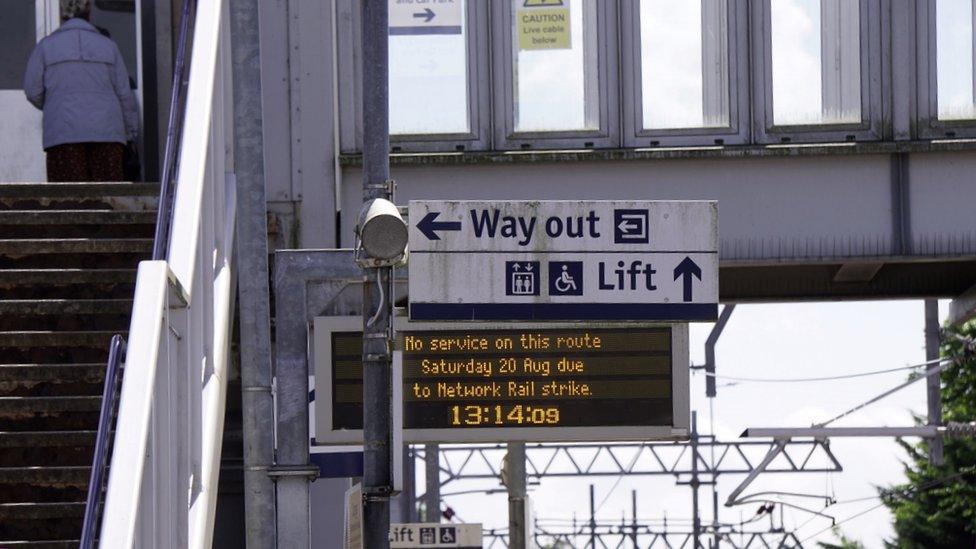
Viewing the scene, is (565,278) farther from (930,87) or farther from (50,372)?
(930,87)

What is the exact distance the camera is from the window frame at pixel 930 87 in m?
16.2

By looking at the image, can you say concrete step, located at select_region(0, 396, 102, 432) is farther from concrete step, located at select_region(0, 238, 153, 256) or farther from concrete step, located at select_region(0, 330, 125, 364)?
concrete step, located at select_region(0, 238, 153, 256)

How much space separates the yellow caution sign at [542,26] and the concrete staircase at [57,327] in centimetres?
455

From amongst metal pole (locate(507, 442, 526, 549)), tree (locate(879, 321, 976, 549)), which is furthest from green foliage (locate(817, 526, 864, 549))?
metal pole (locate(507, 442, 526, 549))

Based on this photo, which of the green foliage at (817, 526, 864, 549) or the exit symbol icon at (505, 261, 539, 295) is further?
the green foliage at (817, 526, 864, 549)

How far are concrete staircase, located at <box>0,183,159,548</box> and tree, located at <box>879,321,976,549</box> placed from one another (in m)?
31.5

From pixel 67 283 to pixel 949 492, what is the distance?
35.7m

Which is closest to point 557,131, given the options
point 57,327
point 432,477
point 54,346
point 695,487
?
point 57,327

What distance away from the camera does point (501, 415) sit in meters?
12.2

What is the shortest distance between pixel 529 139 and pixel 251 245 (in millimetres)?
5046

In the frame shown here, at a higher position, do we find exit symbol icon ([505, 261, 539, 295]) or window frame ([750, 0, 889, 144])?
window frame ([750, 0, 889, 144])

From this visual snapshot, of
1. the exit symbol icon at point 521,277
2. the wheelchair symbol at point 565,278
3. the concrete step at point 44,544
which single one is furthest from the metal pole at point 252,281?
the concrete step at point 44,544

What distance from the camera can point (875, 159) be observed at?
16.2 m

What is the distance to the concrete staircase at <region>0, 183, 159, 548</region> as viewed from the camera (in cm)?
1003
